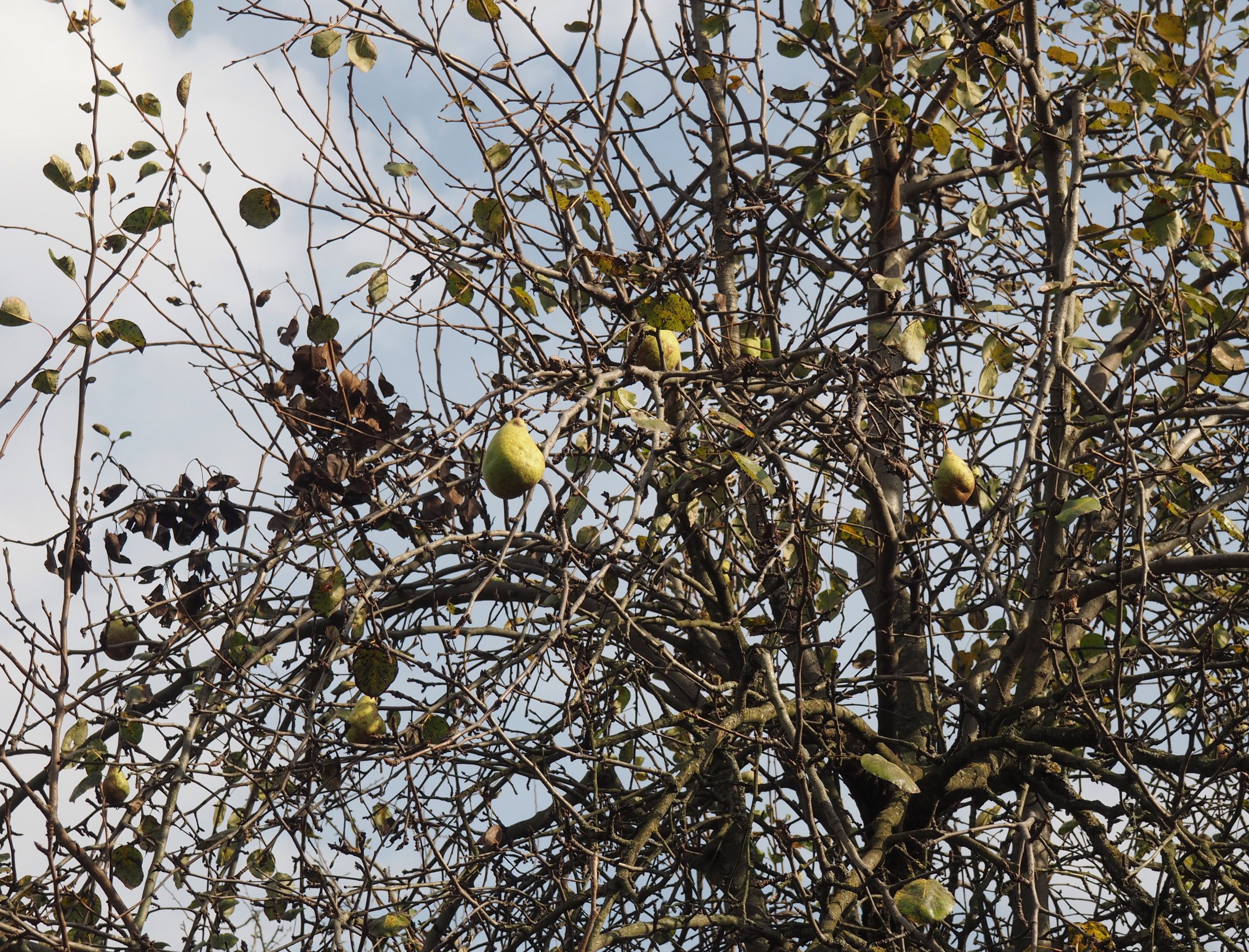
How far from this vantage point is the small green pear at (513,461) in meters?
2.21

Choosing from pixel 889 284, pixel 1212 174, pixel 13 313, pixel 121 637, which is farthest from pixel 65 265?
pixel 1212 174

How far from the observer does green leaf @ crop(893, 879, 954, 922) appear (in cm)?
219

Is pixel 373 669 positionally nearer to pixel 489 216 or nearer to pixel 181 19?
pixel 489 216

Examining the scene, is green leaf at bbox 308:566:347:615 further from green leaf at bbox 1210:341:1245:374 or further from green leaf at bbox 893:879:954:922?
green leaf at bbox 1210:341:1245:374

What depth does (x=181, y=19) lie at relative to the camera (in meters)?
2.88

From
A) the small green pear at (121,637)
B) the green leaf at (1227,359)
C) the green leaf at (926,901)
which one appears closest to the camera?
the green leaf at (926,901)

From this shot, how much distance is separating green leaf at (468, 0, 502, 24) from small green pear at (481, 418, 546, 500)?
1.42 meters

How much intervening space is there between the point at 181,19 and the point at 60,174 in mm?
503

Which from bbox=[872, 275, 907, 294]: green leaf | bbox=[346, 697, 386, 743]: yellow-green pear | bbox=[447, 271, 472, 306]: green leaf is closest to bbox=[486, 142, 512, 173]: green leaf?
bbox=[447, 271, 472, 306]: green leaf

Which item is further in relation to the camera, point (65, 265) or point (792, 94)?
point (792, 94)

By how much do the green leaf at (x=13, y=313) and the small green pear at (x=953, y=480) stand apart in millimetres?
2413

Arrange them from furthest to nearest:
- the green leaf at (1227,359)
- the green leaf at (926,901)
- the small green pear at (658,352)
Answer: the green leaf at (1227,359), the small green pear at (658,352), the green leaf at (926,901)

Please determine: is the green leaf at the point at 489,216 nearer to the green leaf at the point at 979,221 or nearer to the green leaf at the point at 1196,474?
the green leaf at the point at 979,221

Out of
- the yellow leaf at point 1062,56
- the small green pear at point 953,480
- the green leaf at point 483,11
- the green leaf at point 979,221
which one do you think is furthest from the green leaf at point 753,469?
the yellow leaf at point 1062,56
